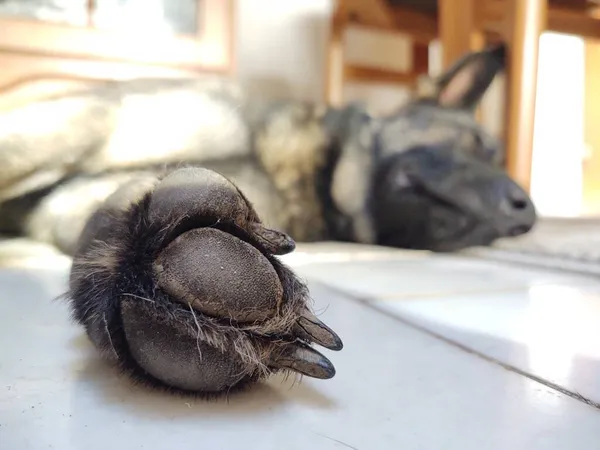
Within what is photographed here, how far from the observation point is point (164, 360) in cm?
38

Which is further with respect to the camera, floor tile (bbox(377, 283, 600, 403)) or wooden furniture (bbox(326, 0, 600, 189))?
wooden furniture (bbox(326, 0, 600, 189))

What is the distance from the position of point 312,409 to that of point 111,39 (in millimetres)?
2064

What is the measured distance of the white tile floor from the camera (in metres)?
0.36

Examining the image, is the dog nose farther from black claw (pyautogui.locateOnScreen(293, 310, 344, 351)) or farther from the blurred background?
black claw (pyautogui.locateOnScreen(293, 310, 344, 351))

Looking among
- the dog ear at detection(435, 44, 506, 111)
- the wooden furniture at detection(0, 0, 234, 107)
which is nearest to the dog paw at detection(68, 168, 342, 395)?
the dog ear at detection(435, 44, 506, 111)

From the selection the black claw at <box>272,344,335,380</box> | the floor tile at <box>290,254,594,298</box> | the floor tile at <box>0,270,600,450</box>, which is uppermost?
the black claw at <box>272,344,335,380</box>

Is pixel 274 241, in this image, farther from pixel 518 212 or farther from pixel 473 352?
pixel 518 212

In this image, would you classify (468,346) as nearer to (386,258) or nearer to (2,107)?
(386,258)

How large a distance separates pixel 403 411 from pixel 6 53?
208cm

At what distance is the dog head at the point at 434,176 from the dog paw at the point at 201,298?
0.96 metres

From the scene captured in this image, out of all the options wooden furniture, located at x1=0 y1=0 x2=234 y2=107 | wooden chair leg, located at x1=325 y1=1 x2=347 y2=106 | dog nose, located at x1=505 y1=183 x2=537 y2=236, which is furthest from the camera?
wooden chair leg, located at x1=325 y1=1 x2=347 y2=106

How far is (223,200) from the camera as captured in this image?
1.36 feet

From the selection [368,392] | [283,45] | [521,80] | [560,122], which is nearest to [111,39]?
[283,45]

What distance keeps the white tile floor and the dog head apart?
552mm
